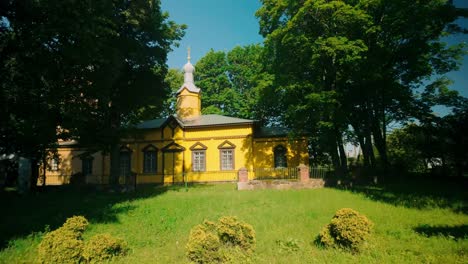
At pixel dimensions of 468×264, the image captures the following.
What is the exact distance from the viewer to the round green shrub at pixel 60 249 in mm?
5531

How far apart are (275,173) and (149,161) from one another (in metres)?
12.2

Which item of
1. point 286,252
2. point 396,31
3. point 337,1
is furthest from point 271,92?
point 286,252

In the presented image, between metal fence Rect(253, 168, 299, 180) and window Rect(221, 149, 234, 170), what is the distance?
243 cm

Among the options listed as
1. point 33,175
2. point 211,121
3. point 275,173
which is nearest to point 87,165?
point 33,175

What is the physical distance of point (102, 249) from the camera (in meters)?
5.88

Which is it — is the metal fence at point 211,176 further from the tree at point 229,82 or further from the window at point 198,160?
the tree at point 229,82

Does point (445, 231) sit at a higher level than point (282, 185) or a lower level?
lower

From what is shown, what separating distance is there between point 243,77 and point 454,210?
30.2 metres

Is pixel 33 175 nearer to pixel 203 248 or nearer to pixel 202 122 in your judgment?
pixel 202 122

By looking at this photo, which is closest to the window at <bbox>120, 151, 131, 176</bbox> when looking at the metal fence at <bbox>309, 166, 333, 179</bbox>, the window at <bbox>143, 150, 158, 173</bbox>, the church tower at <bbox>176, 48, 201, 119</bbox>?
the window at <bbox>143, 150, 158, 173</bbox>

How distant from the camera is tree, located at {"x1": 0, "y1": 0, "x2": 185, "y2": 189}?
34.9 feet

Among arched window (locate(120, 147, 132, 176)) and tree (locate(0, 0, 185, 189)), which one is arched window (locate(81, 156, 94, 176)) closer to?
arched window (locate(120, 147, 132, 176))

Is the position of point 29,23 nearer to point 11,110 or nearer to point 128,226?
point 11,110

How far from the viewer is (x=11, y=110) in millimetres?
11586
